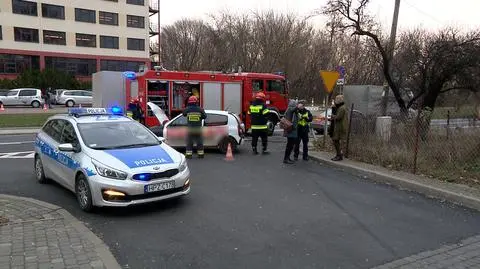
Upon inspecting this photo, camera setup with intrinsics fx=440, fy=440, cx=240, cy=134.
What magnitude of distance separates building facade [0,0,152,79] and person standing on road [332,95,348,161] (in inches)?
1954

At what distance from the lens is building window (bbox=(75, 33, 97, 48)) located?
185 feet

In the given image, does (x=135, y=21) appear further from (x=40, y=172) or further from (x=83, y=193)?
(x=83, y=193)

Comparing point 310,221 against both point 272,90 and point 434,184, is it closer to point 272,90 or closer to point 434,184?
point 434,184

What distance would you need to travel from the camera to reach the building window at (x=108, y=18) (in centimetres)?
5806

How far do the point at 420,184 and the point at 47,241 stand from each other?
660 cm

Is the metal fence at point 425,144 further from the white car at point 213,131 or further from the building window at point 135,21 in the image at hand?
the building window at point 135,21

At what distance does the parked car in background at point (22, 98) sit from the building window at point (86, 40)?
62.7 ft

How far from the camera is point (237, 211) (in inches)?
273

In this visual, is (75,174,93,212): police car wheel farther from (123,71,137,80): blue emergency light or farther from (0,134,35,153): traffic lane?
(123,71,137,80): blue emergency light

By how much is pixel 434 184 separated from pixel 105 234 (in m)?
6.15

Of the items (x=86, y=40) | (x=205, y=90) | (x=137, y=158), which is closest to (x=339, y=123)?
(x=137, y=158)

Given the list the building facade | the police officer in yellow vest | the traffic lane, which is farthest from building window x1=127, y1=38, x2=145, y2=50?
the police officer in yellow vest

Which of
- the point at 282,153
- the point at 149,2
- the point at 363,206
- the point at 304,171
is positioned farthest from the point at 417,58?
the point at 149,2

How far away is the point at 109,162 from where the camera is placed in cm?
675
